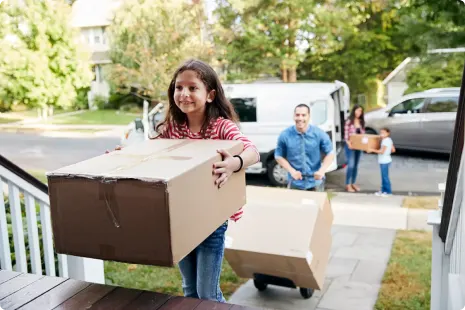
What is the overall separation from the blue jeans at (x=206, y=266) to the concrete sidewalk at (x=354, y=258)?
1.51 m

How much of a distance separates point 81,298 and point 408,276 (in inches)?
118

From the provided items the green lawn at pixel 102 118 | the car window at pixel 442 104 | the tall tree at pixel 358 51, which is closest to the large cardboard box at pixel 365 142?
the car window at pixel 442 104

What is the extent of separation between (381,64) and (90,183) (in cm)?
1631

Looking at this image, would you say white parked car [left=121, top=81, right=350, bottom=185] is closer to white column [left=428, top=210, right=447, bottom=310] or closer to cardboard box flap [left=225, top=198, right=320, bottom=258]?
cardboard box flap [left=225, top=198, right=320, bottom=258]

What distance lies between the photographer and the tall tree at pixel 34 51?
9.12 metres

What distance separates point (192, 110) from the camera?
198 cm

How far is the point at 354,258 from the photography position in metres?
4.50

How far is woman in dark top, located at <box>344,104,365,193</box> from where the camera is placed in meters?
7.76

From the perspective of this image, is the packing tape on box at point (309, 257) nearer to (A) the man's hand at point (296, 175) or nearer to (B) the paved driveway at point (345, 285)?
(B) the paved driveway at point (345, 285)

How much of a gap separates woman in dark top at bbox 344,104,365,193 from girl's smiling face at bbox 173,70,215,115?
6097 mm

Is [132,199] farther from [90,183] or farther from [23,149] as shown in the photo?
[23,149]

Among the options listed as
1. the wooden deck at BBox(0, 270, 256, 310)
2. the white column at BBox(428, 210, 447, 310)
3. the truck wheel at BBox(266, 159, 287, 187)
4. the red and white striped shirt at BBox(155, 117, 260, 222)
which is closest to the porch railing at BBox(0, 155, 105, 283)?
the wooden deck at BBox(0, 270, 256, 310)

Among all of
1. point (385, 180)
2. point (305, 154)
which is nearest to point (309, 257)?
point (305, 154)

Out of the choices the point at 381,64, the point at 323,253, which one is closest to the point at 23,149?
the point at 323,253
